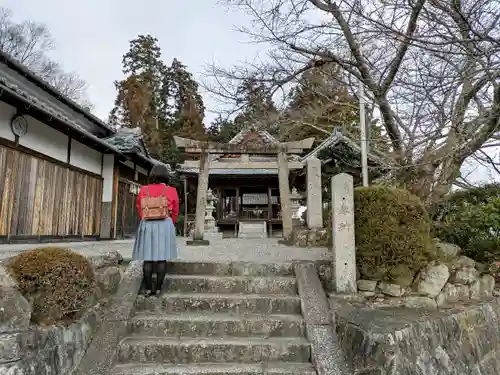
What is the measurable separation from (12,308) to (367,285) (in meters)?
3.51

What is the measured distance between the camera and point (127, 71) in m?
36.0

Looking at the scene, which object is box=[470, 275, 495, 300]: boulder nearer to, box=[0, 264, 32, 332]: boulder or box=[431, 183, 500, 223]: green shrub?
box=[431, 183, 500, 223]: green shrub

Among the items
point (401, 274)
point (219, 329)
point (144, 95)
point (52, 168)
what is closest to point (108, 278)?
point (219, 329)

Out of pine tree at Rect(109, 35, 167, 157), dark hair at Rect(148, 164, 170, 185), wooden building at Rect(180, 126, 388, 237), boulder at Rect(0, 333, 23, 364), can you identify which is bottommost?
boulder at Rect(0, 333, 23, 364)

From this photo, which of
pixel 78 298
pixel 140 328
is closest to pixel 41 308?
pixel 78 298

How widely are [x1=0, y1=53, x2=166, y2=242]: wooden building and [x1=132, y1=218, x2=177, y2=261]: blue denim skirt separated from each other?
4519 mm

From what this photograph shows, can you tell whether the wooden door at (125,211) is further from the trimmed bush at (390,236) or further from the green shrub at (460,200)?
the trimmed bush at (390,236)

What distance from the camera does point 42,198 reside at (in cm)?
855

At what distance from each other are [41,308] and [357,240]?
10.9ft

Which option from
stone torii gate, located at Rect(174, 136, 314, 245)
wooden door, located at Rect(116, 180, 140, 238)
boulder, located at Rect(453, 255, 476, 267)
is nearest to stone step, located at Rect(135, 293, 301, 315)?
boulder, located at Rect(453, 255, 476, 267)

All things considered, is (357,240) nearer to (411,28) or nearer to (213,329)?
(213,329)

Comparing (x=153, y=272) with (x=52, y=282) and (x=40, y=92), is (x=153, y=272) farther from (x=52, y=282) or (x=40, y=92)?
(x=40, y=92)

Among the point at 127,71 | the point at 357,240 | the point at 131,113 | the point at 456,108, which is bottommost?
the point at 357,240

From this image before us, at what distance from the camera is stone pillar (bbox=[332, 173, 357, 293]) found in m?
4.21
